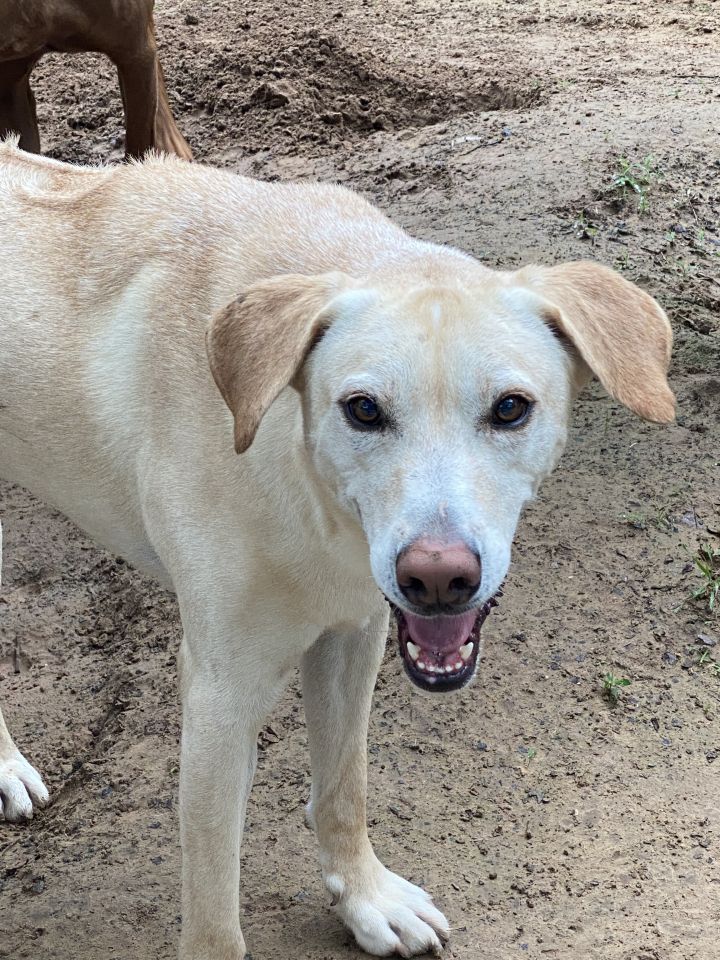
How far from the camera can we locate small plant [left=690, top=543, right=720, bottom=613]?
142 inches

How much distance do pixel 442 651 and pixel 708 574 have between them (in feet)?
5.77

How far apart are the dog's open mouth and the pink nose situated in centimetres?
21

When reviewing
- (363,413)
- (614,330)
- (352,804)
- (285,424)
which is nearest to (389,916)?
(352,804)

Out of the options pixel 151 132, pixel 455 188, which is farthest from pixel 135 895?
pixel 455 188

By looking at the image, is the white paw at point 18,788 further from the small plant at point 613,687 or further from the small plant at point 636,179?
the small plant at point 636,179

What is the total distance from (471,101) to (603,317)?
4852 millimetres

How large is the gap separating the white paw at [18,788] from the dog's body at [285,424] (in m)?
0.91

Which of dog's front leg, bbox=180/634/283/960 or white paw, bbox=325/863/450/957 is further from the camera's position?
white paw, bbox=325/863/450/957

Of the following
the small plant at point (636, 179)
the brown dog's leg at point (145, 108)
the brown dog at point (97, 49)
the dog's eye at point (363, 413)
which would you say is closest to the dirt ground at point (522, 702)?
the small plant at point (636, 179)

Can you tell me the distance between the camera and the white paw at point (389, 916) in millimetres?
2793

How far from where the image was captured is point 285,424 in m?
2.29

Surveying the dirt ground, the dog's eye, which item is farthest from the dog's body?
the dirt ground

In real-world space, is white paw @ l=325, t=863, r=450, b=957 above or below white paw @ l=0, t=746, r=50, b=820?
above

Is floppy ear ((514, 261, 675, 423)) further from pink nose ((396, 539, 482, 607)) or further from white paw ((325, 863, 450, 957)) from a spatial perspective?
white paw ((325, 863, 450, 957))
